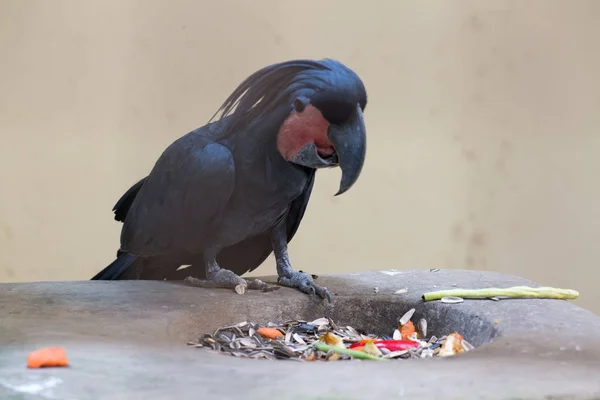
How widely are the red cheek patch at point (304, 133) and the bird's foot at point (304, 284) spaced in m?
0.41

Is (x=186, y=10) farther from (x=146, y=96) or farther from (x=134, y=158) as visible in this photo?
(x=134, y=158)

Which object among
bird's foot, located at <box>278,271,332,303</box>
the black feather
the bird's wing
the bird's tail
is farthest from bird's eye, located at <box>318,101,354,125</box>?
the bird's tail

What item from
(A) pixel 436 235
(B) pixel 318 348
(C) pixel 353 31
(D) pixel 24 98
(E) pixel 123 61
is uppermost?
(C) pixel 353 31

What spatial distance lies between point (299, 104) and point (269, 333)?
635 mm

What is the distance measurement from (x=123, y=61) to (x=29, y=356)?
1.79 meters

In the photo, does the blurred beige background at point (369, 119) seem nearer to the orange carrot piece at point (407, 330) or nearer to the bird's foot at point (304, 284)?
the bird's foot at point (304, 284)

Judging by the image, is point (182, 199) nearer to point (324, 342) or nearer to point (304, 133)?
point (304, 133)

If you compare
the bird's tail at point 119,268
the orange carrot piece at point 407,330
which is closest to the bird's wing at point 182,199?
the bird's tail at point 119,268

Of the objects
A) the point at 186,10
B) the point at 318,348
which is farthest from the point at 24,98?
the point at 318,348

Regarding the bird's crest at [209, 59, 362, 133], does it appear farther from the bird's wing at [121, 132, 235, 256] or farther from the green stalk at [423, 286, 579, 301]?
the green stalk at [423, 286, 579, 301]

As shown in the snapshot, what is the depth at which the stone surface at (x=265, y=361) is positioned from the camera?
3.50 ft

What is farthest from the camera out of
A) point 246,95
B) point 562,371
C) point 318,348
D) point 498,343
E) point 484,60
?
point 484,60

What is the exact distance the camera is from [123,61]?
107 inches

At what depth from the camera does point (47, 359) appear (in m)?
1.17
